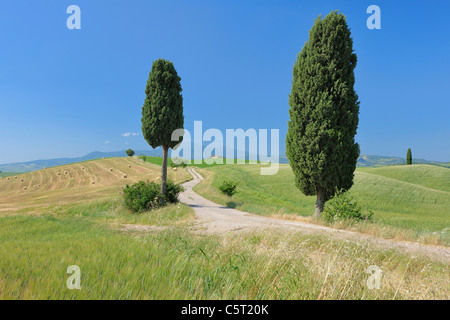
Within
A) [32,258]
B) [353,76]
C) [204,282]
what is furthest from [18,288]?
[353,76]

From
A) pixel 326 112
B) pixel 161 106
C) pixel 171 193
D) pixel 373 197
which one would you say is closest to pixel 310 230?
pixel 326 112

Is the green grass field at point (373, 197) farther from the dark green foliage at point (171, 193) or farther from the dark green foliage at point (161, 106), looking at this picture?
the dark green foliage at point (161, 106)

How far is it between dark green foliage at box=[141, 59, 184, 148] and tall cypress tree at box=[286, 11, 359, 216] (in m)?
9.57

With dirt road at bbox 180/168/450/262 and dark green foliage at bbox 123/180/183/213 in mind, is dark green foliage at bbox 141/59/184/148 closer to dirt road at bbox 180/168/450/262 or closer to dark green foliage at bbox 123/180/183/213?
dark green foliage at bbox 123/180/183/213

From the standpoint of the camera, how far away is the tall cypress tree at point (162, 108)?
→ 58.5 ft

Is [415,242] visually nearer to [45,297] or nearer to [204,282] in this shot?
[204,282]

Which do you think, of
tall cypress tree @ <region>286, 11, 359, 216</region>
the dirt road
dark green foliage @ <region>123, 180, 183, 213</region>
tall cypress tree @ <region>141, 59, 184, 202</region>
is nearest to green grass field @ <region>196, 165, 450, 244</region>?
the dirt road

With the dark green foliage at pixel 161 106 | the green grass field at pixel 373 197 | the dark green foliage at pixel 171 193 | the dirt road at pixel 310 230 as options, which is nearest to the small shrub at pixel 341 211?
the dirt road at pixel 310 230

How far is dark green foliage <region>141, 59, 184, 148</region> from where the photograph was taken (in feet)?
58.5

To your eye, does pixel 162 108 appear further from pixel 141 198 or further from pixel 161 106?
pixel 141 198

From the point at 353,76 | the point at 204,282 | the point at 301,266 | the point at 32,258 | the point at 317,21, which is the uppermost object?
the point at 317,21

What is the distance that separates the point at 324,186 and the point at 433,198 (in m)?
30.7

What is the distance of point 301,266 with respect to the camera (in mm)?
4004
